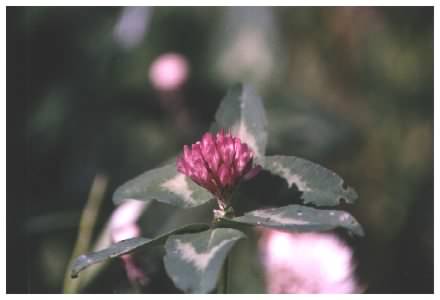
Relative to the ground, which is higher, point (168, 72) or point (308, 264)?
point (168, 72)

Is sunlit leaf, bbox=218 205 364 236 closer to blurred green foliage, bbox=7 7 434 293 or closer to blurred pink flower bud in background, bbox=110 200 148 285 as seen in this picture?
blurred pink flower bud in background, bbox=110 200 148 285

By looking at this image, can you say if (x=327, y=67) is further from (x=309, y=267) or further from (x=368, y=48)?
(x=309, y=267)

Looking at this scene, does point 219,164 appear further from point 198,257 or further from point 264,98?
point 264,98

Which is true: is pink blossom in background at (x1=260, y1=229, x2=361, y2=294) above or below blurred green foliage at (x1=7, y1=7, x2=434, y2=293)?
below

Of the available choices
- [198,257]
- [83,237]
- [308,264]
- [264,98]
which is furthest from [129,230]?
[264,98]

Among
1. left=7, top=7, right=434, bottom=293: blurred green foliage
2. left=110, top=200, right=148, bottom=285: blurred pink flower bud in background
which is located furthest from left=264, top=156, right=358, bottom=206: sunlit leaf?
left=7, top=7, right=434, bottom=293: blurred green foliage

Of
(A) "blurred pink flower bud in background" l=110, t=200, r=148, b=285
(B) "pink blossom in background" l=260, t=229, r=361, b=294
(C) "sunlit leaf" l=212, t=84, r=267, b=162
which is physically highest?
(C) "sunlit leaf" l=212, t=84, r=267, b=162

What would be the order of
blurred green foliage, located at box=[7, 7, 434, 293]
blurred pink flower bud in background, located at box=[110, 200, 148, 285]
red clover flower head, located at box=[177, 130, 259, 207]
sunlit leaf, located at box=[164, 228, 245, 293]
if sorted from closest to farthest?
sunlit leaf, located at box=[164, 228, 245, 293]
red clover flower head, located at box=[177, 130, 259, 207]
blurred pink flower bud in background, located at box=[110, 200, 148, 285]
blurred green foliage, located at box=[7, 7, 434, 293]
